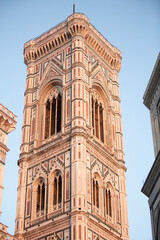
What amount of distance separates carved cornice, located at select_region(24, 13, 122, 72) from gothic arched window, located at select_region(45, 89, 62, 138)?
15.7 ft

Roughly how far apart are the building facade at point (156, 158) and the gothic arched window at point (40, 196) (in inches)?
575

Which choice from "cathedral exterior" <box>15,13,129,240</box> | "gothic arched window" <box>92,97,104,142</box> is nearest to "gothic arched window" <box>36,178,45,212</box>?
"cathedral exterior" <box>15,13,129,240</box>

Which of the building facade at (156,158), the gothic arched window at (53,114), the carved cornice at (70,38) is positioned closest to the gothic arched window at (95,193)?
the gothic arched window at (53,114)

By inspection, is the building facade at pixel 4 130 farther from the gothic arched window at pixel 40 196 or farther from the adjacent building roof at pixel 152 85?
the adjacent building roof at pixel 152 85

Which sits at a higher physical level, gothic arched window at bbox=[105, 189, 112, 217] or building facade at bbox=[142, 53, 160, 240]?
gothic arched window at bbox=[105, 189, 112, 217]

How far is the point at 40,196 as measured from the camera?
3228cm

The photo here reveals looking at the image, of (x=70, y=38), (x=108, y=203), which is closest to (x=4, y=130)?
(x=108, y=203)

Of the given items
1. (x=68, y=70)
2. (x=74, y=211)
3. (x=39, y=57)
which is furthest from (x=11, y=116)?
(x=39, y=57)

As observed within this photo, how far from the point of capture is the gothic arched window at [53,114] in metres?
35.6

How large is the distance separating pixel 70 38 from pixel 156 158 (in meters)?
24.3

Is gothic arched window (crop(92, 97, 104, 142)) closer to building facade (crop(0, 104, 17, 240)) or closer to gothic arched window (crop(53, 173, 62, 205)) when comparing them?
gothic arched window (crop(53, 173, 62, 205))

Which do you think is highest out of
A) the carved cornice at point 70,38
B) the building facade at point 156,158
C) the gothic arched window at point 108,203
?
the carved cornice at point 70,38

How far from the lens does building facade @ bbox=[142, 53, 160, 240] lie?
1703 centimetres

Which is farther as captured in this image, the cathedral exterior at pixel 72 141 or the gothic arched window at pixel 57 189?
the gothic arched window at pixel 57 189
